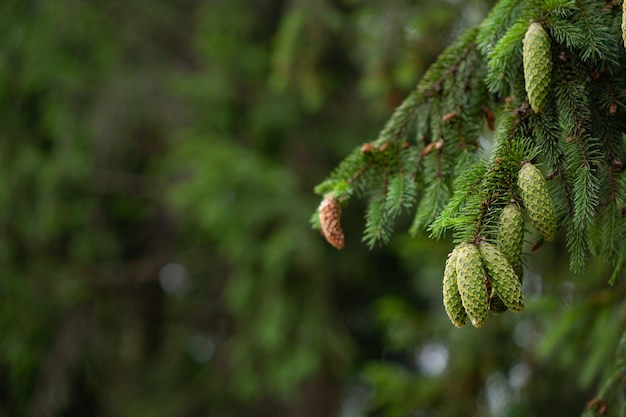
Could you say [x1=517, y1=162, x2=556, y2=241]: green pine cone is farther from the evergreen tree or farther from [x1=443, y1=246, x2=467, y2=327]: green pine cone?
[x1=443, y1=246, x2=467, y2=327]: green pine cone

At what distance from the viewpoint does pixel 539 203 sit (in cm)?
123

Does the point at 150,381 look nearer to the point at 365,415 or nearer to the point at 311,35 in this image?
the point at 365,415

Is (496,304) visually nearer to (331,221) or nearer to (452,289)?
(452,289)

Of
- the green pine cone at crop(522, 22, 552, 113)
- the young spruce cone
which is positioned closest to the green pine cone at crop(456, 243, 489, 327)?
the green pine cone at crop(522, 22, 552, 113)

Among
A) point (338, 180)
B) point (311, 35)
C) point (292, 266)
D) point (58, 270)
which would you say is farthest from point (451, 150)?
point (58, 270)

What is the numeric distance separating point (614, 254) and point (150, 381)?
5.57 m

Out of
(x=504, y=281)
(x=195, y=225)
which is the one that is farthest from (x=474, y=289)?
(x=195, y=225)

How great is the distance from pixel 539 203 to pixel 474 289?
21 centimetres

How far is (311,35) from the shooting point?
161 inches

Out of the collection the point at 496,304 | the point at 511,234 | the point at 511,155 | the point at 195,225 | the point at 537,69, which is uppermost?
the point at 537,69

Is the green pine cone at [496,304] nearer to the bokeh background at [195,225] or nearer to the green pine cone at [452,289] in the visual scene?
the green pine cone at [452,289]

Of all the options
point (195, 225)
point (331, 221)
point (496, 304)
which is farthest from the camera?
point (195, 225)

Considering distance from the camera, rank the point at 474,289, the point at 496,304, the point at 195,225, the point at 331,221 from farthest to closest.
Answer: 1. the point at 195,225
2. the point at 331,221
3. the point at 496,304
4. the point at 474,289

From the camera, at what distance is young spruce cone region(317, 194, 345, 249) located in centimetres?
164
